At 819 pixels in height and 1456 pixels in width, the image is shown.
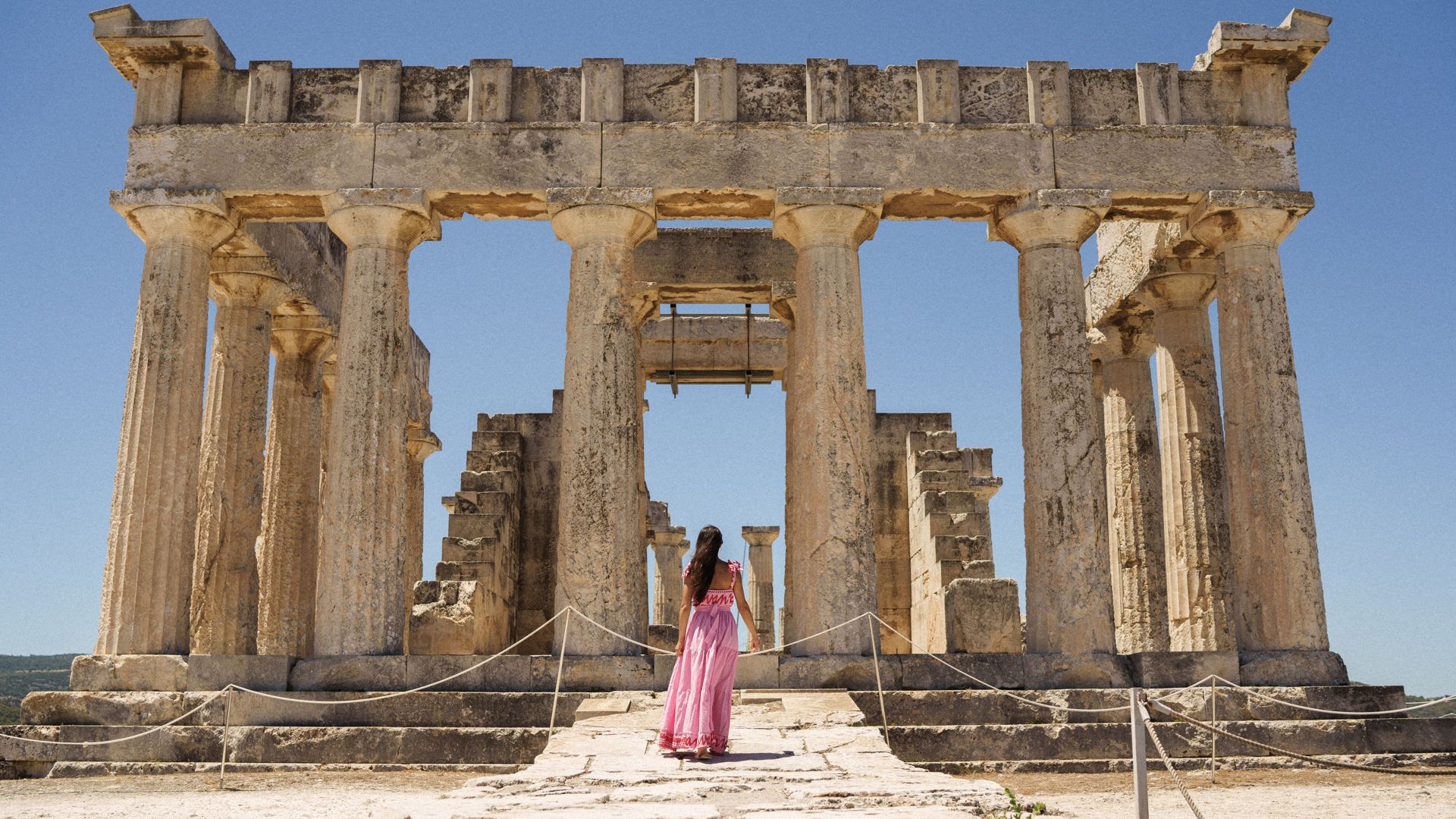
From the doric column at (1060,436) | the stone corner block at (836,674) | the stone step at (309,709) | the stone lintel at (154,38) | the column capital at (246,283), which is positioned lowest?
the stone step at (309,709)

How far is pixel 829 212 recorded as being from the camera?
17.6 metres

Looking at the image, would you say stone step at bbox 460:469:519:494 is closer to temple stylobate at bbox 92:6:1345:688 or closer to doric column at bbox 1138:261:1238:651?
temple stylobate at bbox 92:6:1345:688

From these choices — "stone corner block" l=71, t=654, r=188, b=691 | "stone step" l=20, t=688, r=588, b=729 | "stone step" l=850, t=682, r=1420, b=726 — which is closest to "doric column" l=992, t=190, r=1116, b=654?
"stone step" l=850, t=682, r=1420, b=726

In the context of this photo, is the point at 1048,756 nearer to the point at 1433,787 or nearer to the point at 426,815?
the point at 1433,787

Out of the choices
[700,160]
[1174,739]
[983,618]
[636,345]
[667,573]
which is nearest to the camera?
[1174,739]

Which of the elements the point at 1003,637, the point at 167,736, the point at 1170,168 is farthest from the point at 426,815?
the point at 1170,168

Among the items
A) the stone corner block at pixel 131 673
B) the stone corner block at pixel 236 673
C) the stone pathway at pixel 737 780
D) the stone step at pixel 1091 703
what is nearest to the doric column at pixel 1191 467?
the stone step at pixel 1091 703

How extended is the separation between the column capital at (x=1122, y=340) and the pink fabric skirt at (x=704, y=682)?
38.2ft

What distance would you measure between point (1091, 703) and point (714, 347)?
11.6m

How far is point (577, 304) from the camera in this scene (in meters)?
17.5

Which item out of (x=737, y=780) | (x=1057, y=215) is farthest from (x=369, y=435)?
(x=1057, y=215)

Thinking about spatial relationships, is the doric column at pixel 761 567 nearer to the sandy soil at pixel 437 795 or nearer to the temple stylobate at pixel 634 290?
the temple stylobate at pixel 634 290

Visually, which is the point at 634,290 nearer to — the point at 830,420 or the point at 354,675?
the point at 830,420

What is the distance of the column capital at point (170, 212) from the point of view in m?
17.5
